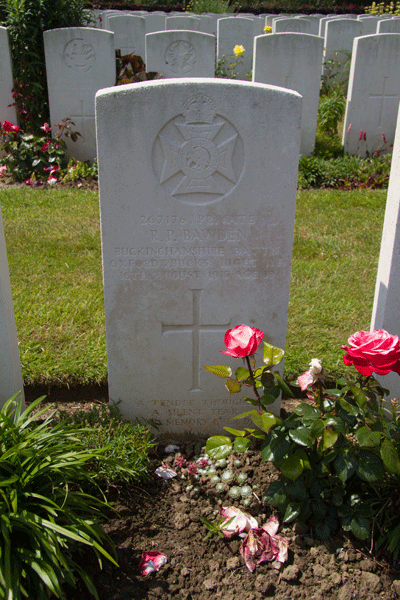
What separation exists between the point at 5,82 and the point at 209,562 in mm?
6788

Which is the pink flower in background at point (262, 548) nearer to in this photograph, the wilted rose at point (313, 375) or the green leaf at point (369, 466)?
the green leaf at point (369, 466)

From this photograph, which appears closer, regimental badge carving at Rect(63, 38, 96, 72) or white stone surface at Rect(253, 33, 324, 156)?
regimental badge carving at Rect(63, 38, 96, 72)

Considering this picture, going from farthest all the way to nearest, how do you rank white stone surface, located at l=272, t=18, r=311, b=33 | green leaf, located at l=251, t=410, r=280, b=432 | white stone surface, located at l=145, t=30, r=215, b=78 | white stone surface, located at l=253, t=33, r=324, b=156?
white stone surface, located at l=272, t=18, r=311, b=33 → white stone surface, located at l=145, t=30, r=215, b=78 → white stone surface, located at l=253, t=33, r=324, b=156 → green leaf, located at l=251, t=410, r=280, b=432

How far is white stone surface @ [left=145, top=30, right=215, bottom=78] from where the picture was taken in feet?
24.9

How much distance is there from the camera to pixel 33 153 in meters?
6.72

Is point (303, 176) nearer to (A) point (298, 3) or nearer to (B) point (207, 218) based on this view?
(B) point (207, 218)

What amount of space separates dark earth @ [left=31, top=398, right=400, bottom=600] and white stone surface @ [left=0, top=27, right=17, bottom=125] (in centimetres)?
629

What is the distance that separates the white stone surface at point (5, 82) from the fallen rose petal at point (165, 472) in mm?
6160

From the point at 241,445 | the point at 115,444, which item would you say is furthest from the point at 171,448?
the point at 241,445

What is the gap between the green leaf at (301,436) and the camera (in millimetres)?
1886

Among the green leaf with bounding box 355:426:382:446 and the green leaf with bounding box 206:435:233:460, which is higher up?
the green leaf with bounding box 355:426:382:446

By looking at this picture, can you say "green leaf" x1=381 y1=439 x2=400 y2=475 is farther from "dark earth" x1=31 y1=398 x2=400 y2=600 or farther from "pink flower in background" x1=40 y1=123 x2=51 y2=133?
"pink flower in background" x1=40 y1=123 x2=51 y2=133

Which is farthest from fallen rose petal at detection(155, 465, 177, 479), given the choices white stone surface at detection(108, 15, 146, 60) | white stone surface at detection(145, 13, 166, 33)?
white stone surface at detection(145, 13, 166, 33)

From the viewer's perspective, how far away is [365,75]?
23.4 ft
